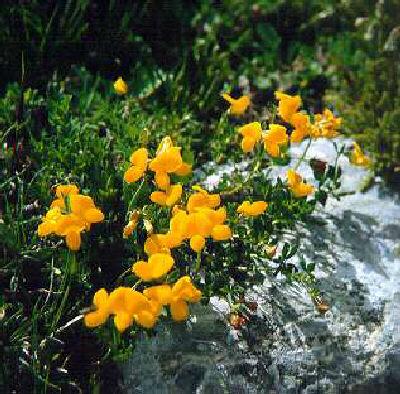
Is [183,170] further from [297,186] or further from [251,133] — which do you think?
[297,186]

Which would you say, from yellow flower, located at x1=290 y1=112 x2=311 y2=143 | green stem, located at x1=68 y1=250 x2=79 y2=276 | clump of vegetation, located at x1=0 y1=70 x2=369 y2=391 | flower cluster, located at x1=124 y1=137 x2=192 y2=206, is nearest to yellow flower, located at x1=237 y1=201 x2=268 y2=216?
clump of vegetation, located at x1=0 y1=70 x2=369 y2=391

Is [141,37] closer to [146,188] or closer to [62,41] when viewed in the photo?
[62,41]

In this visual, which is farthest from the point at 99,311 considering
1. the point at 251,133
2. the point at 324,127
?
the point at 324,127

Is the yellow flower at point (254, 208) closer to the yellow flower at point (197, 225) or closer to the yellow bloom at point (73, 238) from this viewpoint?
the yellow flower at point (197, 225)

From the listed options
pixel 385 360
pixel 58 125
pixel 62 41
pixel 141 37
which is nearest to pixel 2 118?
pixel 58 125

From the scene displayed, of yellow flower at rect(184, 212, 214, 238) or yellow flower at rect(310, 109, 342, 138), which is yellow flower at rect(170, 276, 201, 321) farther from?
yellow flower at rect(310, 109, 342, 138)

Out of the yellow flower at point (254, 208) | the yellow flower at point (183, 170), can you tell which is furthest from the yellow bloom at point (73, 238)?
the yellow flower at point (254, 208)

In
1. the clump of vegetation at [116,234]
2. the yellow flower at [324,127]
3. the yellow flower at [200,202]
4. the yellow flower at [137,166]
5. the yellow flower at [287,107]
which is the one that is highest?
the yellow flower at [287,107]
